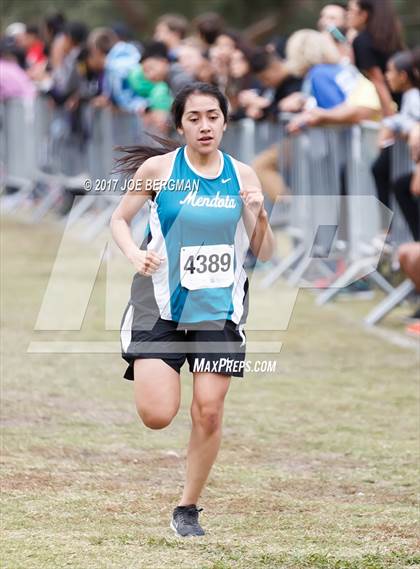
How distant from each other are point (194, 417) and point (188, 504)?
1.13ft

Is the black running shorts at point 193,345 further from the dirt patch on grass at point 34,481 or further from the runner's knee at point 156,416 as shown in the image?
the dirt patch on grass at point 34,481

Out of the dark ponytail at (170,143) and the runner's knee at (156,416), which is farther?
the dark ponytail at (170,143)

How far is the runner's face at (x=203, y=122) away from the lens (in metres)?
5.48

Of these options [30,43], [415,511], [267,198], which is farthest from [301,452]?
[30,43]

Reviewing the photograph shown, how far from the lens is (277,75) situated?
1307 centimetres

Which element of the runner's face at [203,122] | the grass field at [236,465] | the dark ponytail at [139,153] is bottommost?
the grass field at [236,465]

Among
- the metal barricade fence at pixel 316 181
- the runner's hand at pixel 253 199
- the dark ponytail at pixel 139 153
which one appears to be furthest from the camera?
the metal barricade fence at pixel 316 181

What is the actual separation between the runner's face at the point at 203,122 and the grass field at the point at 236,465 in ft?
4.82

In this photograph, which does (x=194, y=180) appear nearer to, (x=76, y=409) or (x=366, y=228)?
(x=76, y=409)

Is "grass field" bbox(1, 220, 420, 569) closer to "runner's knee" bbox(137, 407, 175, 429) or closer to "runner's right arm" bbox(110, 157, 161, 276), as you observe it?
"runner's knee" bbox(137, 407, 175, 429)

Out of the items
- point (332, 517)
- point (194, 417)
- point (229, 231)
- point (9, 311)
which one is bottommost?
point (9, 311)

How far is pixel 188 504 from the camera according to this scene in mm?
5527

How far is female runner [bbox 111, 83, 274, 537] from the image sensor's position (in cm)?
545

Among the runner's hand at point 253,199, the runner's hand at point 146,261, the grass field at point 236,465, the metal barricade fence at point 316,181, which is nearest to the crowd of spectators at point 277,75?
the metal barricade fence at point 316,181
